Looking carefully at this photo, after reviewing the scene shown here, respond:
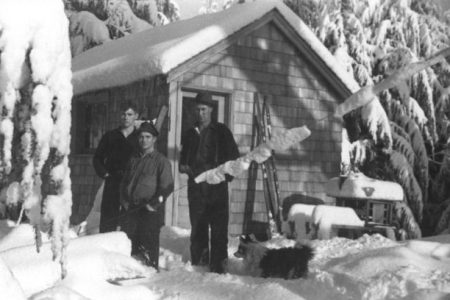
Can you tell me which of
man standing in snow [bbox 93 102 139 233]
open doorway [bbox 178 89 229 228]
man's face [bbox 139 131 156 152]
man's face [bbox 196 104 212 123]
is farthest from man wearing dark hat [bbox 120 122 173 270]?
open doorway [bbox 178 89 229 228]

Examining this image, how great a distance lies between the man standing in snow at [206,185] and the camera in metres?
6.73

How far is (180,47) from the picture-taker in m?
9.89

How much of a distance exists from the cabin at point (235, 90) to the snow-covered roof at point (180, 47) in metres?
0.02

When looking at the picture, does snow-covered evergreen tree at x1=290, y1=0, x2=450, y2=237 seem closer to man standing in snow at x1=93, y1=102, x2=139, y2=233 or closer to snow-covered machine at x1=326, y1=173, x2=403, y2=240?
snow-covered machine at x1=326, y1=173, x2=403, y2=240

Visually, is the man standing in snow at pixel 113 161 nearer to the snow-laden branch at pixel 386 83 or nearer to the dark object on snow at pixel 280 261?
the dark object on snow at pixel 280 261

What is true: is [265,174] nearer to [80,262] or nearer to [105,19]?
[80,262]

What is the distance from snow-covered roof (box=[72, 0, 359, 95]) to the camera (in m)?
9.90

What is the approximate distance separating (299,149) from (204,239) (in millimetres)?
4928

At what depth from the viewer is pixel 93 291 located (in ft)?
14.4

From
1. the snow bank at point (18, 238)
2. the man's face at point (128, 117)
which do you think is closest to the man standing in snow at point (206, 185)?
the man's face at point (128, 117)

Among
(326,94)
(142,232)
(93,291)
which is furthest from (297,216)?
(93,291)

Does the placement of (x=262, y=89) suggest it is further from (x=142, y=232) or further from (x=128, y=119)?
(x=142, y=232)

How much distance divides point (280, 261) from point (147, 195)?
54.4 inches

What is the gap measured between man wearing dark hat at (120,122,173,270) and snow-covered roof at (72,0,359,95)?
11.2 feet
